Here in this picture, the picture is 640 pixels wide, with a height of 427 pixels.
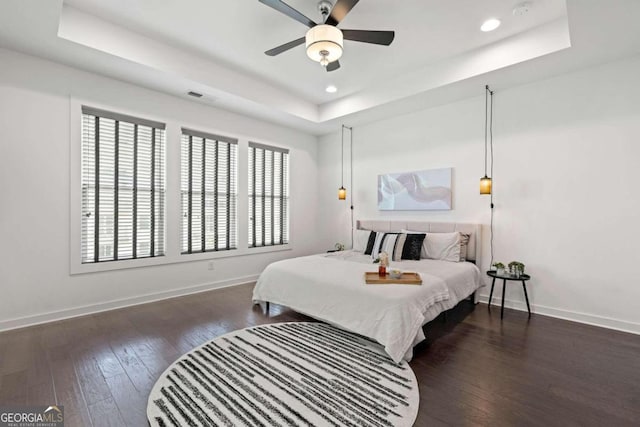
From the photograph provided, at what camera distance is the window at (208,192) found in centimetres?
447

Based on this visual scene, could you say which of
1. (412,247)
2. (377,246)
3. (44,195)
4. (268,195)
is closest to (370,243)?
(377,246)

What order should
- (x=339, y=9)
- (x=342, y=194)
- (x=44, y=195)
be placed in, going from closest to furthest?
1. (x=339, y=9)
2. (x=44, y=195)
3. (x=342, y=194)

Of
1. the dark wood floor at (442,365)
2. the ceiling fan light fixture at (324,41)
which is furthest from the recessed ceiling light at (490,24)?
the dark wood floor at (442,365)

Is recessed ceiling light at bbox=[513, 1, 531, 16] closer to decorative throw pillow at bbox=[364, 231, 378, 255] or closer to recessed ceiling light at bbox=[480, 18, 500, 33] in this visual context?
recessed ceiling light at bbox=[480, 18, 500, 33]

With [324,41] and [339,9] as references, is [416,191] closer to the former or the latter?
[324,41]

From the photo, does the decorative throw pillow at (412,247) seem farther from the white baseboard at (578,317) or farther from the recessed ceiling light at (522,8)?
the recessed ceiling light at (522,8)

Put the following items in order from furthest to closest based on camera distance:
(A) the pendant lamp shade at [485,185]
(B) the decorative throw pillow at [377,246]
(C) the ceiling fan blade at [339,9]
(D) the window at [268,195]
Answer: (D) the window at [268,195] < (B) the decorative throw pillow at [377,246] < (A) the pendant lamp shade at [485,185] < (C) the ceiling fan blade at [339,9]

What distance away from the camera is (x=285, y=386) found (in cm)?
207

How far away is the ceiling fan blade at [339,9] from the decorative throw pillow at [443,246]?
2983mm

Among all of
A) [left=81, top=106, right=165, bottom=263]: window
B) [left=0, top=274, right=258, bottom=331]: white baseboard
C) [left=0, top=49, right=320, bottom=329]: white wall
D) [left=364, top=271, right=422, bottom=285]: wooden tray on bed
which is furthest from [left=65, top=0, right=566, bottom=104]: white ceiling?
[left=0, top=274, right=258, bottom=331]: white baseboard

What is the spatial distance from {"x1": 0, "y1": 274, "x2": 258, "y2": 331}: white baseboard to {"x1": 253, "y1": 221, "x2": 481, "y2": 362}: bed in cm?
130

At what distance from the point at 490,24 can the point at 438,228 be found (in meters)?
2.62

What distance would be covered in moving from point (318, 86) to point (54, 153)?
346cm

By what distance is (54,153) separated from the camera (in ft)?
10.9
